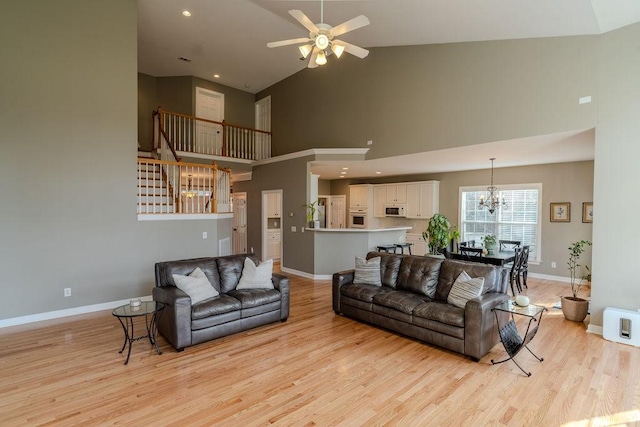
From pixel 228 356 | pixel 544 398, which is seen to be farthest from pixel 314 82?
pixel 544 398

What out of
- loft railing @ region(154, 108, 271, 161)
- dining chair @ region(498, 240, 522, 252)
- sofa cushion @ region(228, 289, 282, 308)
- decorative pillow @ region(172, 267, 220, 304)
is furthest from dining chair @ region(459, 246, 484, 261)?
loft railing @ region(154, 108, 271, 161)

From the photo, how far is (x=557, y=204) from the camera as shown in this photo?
6.95 m

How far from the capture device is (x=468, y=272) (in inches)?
151

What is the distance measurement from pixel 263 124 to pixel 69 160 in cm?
602

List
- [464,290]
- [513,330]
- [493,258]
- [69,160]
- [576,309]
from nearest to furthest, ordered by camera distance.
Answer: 1. [513,330]
2. [464,290]
3. [576,309]
4. [69,160]
5. [493,258]

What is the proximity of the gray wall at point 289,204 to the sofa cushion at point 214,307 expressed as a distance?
3336mm

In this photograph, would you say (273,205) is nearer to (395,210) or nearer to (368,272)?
(395,210)

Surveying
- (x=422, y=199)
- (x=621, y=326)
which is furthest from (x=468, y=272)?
(x=422, y=199)

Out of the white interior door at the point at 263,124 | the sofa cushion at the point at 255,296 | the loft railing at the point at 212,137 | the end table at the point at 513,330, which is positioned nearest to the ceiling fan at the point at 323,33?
the sofa cushion at the point at 255,296

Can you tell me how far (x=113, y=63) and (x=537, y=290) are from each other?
326 inches

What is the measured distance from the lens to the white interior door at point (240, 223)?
9312 millimetres

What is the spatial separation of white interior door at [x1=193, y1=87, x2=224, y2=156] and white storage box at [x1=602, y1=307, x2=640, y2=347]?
26.2 ft

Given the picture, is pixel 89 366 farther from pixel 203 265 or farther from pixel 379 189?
pixel 379 189

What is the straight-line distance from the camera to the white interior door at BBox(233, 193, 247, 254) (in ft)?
30.6
